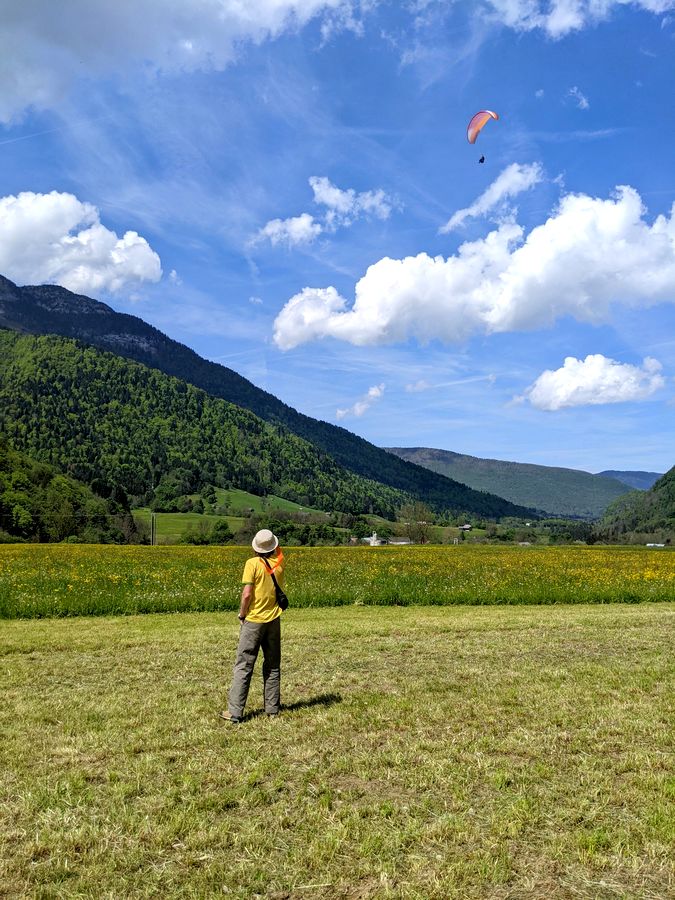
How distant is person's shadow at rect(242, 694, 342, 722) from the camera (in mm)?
8438

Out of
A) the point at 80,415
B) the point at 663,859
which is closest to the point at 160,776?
the point at 663,859

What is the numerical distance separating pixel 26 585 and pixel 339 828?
63.1 ft

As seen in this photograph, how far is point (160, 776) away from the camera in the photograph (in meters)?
6.09

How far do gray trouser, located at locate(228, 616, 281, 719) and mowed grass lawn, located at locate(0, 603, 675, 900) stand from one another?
341mm

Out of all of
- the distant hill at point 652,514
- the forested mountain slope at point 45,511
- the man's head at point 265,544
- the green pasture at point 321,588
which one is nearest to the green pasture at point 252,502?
the forested mountain slope at point 45,511

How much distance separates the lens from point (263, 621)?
8.57 metres

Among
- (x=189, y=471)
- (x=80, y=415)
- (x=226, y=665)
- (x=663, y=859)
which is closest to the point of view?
(x=663, y=859)

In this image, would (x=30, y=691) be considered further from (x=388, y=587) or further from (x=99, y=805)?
(x=388, y=587)

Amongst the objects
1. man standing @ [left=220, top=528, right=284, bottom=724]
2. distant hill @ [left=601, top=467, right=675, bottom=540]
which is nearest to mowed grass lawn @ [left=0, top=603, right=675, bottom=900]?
man standing @ [left=220, top=528, right=284, bottom=724]

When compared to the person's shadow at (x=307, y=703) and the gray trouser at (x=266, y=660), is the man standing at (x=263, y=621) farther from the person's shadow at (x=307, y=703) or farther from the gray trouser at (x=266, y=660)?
the person's shadow at (x=307, y=703)

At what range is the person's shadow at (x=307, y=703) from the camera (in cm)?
844

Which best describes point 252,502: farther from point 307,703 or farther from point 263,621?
point 263,621

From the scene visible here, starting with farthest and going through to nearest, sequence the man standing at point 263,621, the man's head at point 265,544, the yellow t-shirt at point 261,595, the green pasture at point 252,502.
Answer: the green pasture at point 252,502 < the man's head at point 265,544 < the yellow t-shirt at point 261,595 < the man standing at point 263,621

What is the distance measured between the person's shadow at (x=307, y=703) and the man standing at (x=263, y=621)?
180 mm
